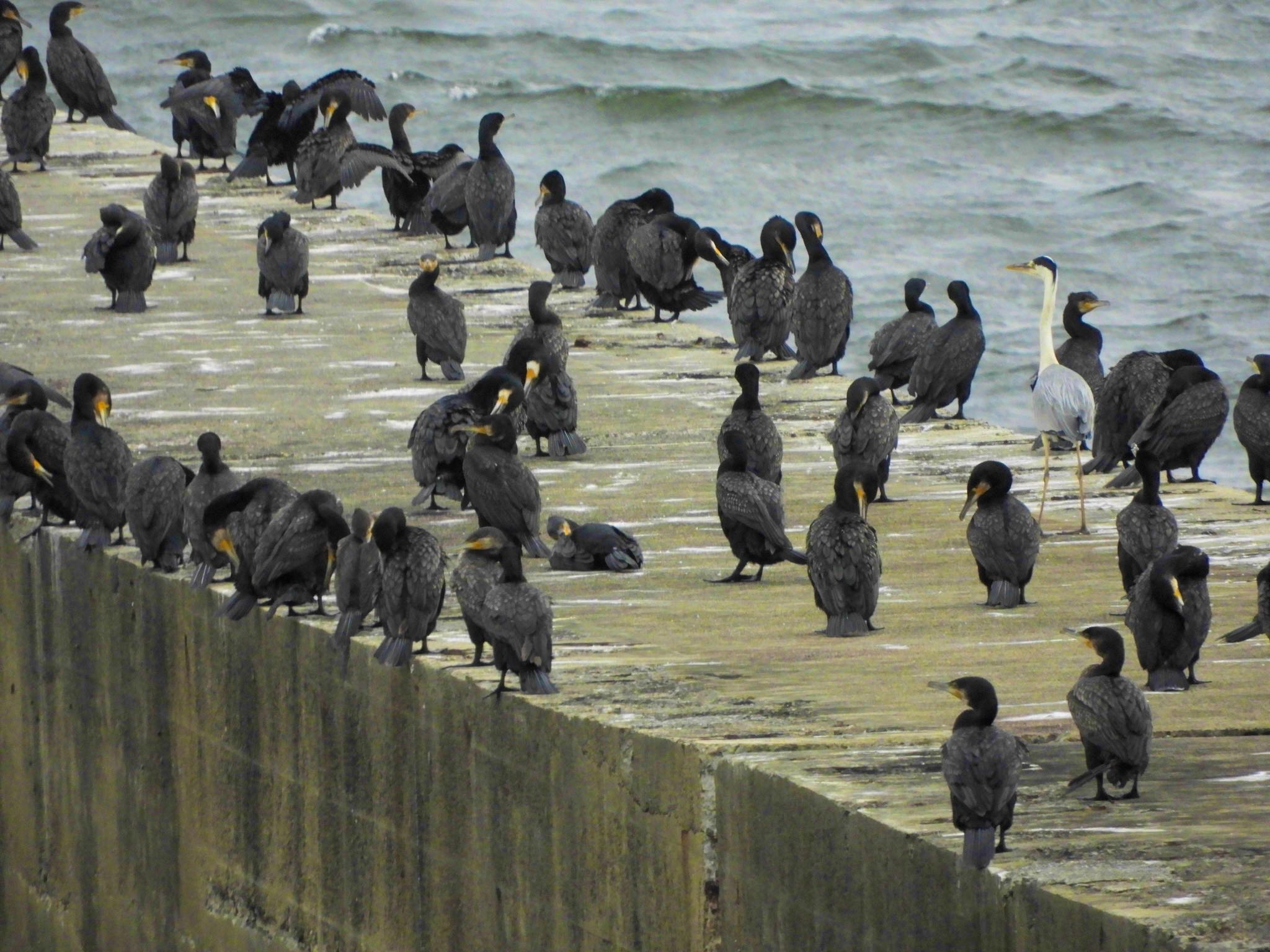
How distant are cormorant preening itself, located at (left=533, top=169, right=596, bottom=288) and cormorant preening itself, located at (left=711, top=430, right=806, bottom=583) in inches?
373

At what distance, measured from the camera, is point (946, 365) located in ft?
51.0

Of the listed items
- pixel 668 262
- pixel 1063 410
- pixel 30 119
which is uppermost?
pixel 30 119

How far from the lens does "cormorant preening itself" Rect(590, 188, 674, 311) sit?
65.7ft

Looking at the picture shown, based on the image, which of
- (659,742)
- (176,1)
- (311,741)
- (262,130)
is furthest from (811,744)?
(176,1)

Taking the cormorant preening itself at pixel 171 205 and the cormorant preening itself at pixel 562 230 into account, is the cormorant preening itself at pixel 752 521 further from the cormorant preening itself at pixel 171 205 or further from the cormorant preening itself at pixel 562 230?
the cormorant preening itself at pixel 171 205

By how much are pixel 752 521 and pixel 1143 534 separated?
1.88 m

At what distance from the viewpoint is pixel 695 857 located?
27.0 feet

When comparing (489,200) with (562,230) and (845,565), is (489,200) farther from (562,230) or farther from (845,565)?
(845,565)

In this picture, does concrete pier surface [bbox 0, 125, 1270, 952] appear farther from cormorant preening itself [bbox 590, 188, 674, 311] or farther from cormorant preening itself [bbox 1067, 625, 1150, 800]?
cormorant preening itself [bbox 590, 188, 674, 311]

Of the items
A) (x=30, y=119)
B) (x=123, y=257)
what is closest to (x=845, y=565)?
(x=123, y=257)

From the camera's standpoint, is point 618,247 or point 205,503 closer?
point 205,503

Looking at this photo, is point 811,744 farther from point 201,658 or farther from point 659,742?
point 201,658

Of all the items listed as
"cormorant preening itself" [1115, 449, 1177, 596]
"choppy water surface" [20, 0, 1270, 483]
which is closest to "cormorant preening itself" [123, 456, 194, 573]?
"cormorant preening itself" [1115, 449, 1177, 596]

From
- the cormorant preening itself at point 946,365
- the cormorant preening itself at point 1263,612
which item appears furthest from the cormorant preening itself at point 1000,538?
the cormorant preening itself at point 946,365
